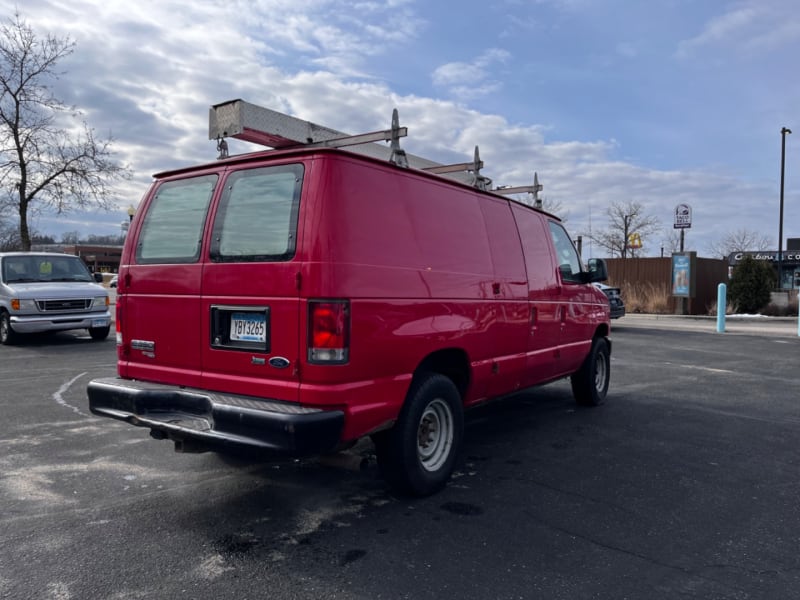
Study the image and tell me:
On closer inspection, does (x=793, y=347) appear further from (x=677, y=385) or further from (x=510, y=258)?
(x=510, y=258)

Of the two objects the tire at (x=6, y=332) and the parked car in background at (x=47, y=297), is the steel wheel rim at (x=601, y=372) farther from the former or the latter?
the tire at (x=6, y=332)

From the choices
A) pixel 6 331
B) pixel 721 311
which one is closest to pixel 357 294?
pixel 6 331

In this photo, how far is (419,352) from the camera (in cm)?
409

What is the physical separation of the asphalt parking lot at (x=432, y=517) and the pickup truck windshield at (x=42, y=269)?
6.80 meters

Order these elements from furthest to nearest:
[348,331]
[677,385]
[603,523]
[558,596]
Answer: [677,385], [603,523], [348,331], [558,596]

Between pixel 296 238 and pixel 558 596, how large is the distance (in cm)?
234

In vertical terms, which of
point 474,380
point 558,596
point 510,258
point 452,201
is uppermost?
point 452,201

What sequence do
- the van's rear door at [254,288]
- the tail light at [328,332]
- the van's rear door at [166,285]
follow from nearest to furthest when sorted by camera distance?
the tail light at [328,332]
the van's rear door at [254,288]
the van's rear door at [166,285]

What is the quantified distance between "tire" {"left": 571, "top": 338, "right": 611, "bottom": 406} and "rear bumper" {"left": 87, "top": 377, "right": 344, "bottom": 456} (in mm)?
4429

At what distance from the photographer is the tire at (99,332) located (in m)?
13.3

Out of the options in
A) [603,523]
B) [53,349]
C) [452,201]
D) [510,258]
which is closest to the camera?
[603,523]

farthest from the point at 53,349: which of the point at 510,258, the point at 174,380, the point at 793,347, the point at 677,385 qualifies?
the point at 793,347

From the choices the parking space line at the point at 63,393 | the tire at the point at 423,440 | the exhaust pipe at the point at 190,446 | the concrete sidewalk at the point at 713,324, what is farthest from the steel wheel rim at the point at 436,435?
→ the concrete sidewalk at the point at 713,324

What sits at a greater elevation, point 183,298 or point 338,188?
point 338,188
